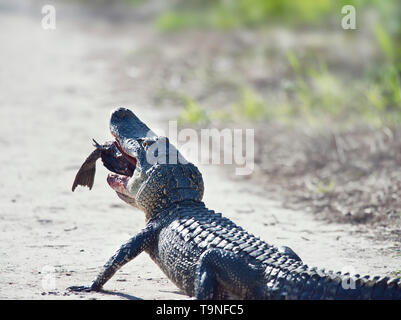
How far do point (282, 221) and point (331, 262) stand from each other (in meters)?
1.10

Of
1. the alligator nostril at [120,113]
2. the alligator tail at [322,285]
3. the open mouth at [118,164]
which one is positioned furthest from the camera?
the alligator nostril at [120,113]

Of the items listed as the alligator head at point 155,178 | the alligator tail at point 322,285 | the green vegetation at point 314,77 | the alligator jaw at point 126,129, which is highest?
the green vegetation at point 314,77

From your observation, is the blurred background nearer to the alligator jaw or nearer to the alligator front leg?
the alligator jaw

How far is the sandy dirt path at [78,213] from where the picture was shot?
5.03 meters

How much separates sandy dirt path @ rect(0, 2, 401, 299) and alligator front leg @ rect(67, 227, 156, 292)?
0.30ft

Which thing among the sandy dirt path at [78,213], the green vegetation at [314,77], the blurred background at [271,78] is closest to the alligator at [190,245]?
the sandy dirt path at [78,213]

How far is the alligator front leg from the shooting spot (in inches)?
185

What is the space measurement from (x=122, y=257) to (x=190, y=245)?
18.6 inches

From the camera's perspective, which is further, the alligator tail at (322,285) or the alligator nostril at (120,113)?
the alligator nostril at (120,113)

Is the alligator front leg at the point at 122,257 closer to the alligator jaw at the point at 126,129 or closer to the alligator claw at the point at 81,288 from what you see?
the alligator claw at the point at 81,288

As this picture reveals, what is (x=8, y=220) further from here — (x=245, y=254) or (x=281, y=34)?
(x=281, y=34)

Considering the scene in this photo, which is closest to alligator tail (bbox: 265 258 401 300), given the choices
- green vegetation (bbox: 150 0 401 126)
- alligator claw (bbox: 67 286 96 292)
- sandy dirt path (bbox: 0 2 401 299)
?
sandy dirt path (bbox: 0 2 401 299)

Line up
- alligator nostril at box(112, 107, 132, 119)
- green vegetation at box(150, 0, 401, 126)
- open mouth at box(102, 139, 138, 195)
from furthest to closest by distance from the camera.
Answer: green vegetation at box(150, 0, 401, 126) → alligator nostril at box(112, 107, 132, 119) → open mouth at box(102, 139, 138, 195)

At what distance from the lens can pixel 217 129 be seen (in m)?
9.52
